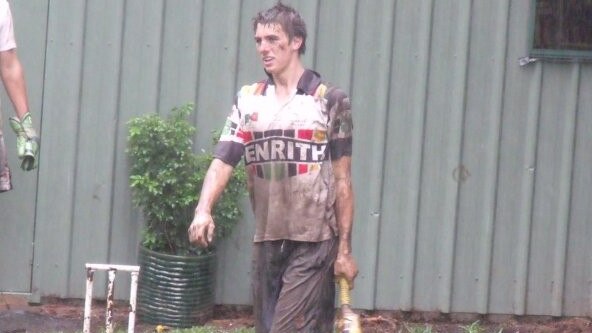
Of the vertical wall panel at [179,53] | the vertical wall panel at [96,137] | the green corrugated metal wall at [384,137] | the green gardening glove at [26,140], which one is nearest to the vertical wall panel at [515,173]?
the green corrugated metal wall at [384,137]

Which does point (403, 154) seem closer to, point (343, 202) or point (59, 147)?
point (59, 147)

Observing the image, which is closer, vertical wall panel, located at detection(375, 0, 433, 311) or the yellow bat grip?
the yellow bat grip

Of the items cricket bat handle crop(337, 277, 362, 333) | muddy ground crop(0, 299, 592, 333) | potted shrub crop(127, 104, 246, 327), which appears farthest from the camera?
muddy ground crop(0, 299, 592, 333)

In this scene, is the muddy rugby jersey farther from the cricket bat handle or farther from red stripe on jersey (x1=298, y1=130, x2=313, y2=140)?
the cricket bat handle

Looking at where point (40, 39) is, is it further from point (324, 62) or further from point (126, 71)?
point (324, 62)

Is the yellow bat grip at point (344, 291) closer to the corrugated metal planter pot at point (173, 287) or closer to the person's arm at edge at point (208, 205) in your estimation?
the person's arm at edge at point (208, 205)

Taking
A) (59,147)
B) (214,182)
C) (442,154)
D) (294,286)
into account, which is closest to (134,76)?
(59,147)

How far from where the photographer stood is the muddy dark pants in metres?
5.64

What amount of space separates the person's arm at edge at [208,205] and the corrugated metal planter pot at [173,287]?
2.27 meters

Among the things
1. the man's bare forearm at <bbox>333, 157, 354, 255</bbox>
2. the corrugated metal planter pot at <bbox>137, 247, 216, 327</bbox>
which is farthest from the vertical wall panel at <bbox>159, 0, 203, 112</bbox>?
the man's bare forearm at <bbox>333, 157, 354, 255</bbox>

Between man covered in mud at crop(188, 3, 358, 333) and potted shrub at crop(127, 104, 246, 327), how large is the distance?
2160 millimetres

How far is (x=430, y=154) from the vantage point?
8398 mm

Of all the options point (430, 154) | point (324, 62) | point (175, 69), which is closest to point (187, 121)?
point (175, 69)

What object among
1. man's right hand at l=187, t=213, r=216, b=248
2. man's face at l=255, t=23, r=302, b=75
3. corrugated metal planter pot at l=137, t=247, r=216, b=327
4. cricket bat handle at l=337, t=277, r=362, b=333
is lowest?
corrugated metal planter pot at l=137, t=247, r=216, b=327
